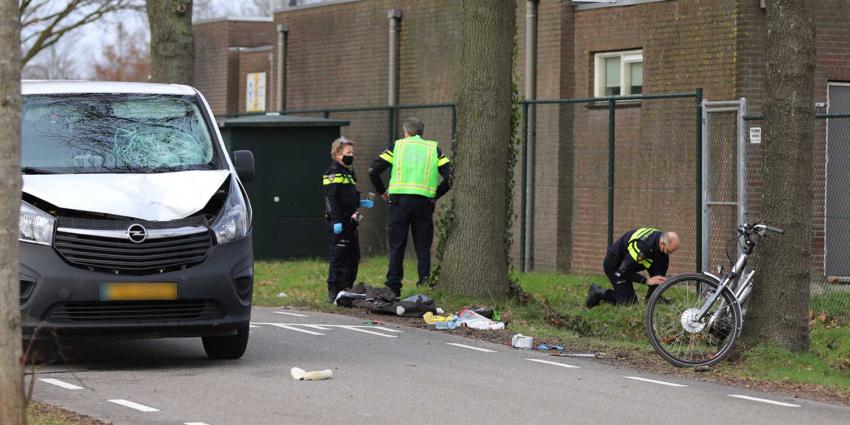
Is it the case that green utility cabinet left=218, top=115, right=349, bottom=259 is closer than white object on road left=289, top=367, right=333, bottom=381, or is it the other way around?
white object on road left=289, top=367, right=333, bottom=381

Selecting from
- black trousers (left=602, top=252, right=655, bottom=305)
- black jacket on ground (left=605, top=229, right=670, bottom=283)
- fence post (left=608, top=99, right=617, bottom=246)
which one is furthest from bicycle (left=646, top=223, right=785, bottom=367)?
fence post (left=608, top=99, right=617, bottom=246)

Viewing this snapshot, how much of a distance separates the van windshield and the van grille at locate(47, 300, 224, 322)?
116 cm

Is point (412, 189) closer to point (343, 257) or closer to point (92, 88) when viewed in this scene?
point (343, 257)

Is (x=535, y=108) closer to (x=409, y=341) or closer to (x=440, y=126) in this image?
(x=440, y=126)

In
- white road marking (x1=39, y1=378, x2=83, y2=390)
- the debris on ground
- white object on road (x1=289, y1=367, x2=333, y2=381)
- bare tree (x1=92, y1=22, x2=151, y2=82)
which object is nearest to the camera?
white road marking (x1=39, y1=378, x2=83, y2=390)

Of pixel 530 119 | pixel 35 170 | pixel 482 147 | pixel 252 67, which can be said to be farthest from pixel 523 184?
pixel 252 67

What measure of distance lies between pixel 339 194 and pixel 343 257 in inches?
26.4

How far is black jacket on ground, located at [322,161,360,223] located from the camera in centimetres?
1491

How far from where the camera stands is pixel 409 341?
39.7 ft

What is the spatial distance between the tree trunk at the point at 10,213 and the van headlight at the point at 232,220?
3.52 meters

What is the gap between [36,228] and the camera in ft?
31.6

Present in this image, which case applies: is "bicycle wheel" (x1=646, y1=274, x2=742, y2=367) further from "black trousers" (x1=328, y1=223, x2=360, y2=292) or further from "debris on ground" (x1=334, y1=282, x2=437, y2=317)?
"black trousers" (x1=328, y1=223, x2=360, y2=292)

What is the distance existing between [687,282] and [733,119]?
754 cm

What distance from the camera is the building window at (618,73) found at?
64.6 feet
